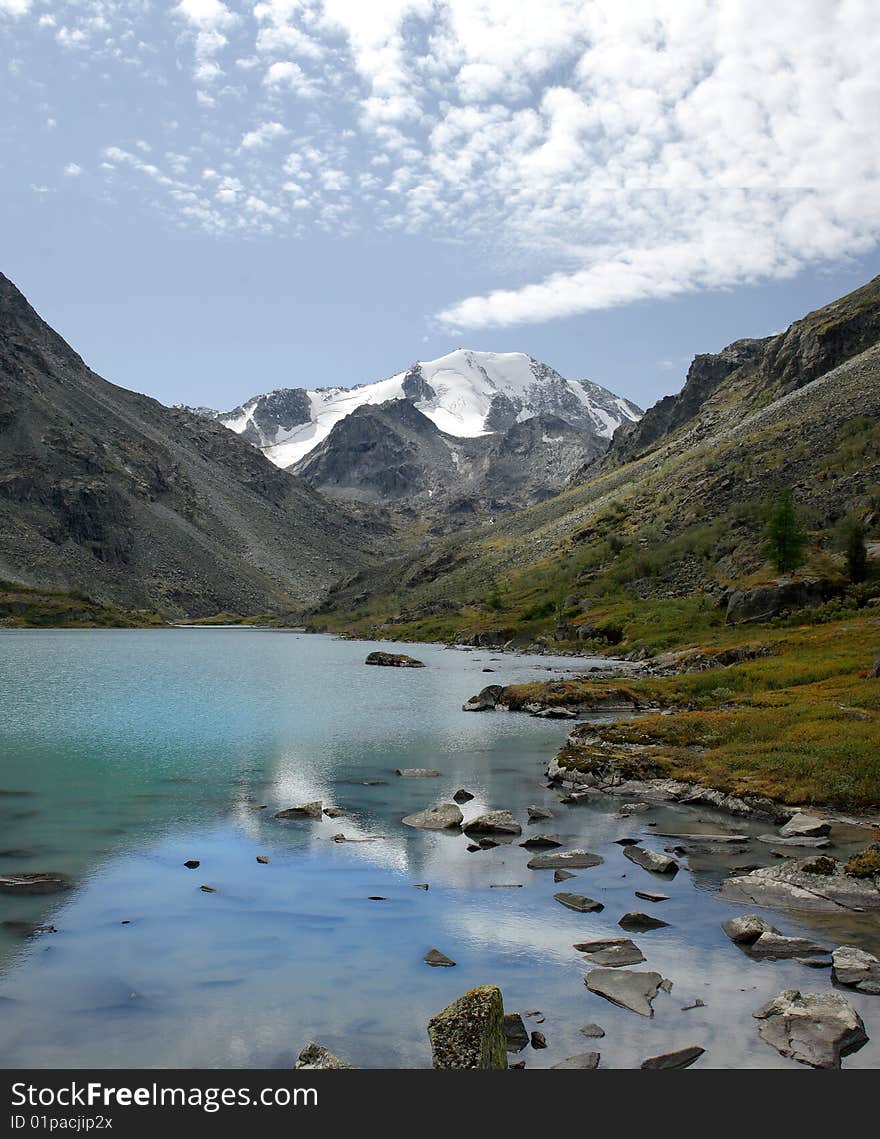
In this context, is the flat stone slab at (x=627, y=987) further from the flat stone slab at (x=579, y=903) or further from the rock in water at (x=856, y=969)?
the flat stone slab at (x=579, y=903)

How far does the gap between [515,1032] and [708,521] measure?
12330 cm

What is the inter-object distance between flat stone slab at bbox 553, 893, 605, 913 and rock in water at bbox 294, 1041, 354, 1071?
8571 millimetres

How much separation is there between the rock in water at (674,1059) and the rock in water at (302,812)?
17525mm

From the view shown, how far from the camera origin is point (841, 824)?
2570cm

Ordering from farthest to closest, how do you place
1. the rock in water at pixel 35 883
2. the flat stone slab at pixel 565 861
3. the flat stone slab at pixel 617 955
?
the flat stone slab at pixel 565 861 → the rock in water at pixel 35 883 → the flat stone slab at pixel 617 955

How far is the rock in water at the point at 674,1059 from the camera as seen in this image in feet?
40.7

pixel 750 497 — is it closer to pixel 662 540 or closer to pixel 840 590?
pixel 662 540

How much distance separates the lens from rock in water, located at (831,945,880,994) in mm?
14844

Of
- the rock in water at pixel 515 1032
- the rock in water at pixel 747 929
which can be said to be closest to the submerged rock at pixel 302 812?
the rock in water at pixel 747 929

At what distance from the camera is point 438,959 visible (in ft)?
A: 54.7

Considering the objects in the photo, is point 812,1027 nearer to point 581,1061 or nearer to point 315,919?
point 581,1061

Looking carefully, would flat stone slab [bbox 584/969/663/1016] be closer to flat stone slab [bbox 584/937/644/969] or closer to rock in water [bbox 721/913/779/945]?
flat stone slab [bbox 584/937/644/969]
